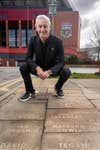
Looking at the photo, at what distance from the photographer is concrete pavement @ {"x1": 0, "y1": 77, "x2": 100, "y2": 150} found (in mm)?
2742

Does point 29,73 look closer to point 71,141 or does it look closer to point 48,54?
point 48,54

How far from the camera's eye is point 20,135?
3008 mm

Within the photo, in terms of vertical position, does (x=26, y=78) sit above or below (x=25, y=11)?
below

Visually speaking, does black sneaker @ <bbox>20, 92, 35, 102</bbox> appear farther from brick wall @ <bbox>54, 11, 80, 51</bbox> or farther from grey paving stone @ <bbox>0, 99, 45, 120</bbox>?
brick wall @ <bbox>54, 11, 80, 51</bbox>

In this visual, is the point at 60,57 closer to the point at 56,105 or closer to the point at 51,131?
the point at 56,105

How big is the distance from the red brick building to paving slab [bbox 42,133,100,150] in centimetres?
4767

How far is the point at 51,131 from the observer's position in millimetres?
3104

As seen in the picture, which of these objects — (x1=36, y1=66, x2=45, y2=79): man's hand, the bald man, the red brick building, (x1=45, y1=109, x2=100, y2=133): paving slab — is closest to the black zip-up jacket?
the bald man

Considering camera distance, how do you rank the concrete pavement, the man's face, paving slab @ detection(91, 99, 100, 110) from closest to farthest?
the concrete pavement
paving slab @ detection(91, 99, 100, 110)
the man's face

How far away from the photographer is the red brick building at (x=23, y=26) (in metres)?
51.2

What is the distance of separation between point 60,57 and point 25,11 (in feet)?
157

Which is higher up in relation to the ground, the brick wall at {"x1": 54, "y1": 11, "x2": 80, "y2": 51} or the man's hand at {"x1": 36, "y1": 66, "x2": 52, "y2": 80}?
the brick wall at {"x1": 54, "y1": 11, "x2": 80, "y2": 51}

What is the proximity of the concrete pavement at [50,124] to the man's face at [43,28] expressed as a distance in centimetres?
107

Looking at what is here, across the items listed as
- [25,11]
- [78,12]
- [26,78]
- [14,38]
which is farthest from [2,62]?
[26,78]
